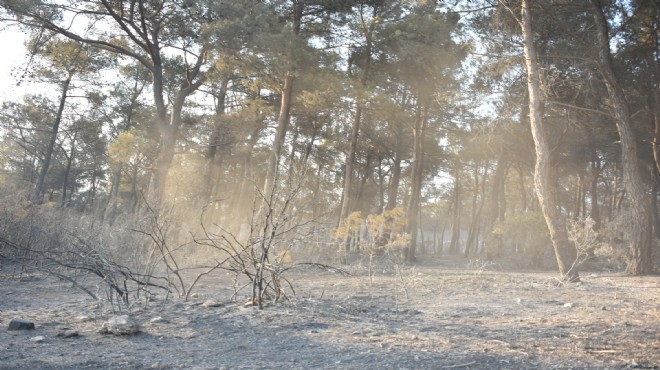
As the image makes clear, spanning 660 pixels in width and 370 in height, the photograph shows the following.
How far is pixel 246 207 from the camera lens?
24.4 m

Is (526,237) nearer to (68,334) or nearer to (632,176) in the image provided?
(632,176)

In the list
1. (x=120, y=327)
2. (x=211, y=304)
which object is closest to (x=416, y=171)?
(x=211, y=304)

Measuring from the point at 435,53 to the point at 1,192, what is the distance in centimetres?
1268

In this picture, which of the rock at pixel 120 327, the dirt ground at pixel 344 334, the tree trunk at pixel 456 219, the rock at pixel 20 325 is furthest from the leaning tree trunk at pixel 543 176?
the tree trunk at pixel 456 219

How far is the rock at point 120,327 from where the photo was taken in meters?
3.87

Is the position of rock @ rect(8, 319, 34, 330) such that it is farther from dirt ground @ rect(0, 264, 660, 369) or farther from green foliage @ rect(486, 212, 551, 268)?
green foliage @ rect(486, 212, 551, 268)

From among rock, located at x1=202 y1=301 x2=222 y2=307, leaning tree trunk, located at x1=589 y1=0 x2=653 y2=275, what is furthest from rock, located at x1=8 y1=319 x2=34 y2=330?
leaning tree trunk, located at x1=589 y1=0 x2=653 y2=275

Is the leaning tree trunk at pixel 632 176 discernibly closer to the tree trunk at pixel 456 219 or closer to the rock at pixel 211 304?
the rock at pixel 211 304

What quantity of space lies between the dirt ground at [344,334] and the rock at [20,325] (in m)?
0.07

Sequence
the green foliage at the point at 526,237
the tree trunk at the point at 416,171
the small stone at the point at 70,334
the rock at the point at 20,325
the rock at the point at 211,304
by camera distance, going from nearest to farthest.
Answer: the small stone at the point at 70,334 < the rock at the point at 20,325 < the rock at the point at 211,304 < the green foliage at the point at 526,237 < the tree trunk at the point at 416,171

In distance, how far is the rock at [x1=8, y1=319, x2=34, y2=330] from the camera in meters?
3.97

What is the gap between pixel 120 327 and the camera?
3879 millimetres

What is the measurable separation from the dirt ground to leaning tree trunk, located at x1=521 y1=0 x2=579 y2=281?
2955mm

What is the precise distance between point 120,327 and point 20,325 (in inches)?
37.2
